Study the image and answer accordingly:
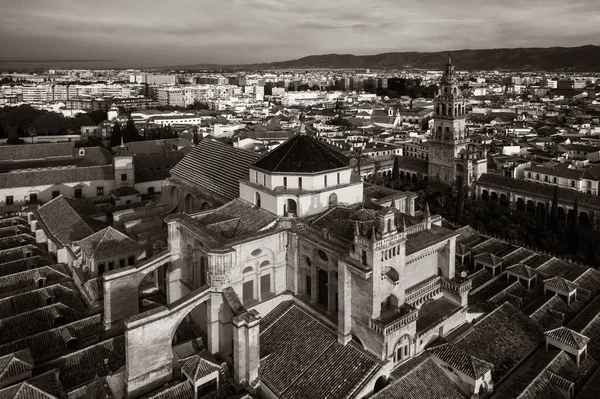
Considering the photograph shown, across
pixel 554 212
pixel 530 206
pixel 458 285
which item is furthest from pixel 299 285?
pixel 530 206

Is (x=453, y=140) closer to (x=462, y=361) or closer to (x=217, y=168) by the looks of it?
(x=217, y=168)

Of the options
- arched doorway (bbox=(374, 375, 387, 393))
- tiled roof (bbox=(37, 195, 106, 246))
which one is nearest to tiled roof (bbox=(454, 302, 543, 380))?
arched doorway (bbox=(374, 375, 387, 393))

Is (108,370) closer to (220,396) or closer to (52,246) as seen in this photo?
(220,396)

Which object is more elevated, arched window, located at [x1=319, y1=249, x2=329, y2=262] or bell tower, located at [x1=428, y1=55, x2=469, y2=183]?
bell tower, located at [x1=428, y1=55, x2=469, y2=183]

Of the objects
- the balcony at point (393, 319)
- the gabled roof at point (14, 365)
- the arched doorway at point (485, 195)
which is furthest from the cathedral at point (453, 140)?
the gabled roof at point (14, 365)

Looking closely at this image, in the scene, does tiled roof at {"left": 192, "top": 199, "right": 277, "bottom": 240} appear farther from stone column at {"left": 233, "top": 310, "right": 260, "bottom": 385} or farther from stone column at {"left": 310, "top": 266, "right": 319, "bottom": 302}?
stone column at {"left": 233, "top": 310, "right": 260, "bottom": 385}

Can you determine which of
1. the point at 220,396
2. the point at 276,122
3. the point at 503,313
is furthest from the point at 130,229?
the point at 276,122
